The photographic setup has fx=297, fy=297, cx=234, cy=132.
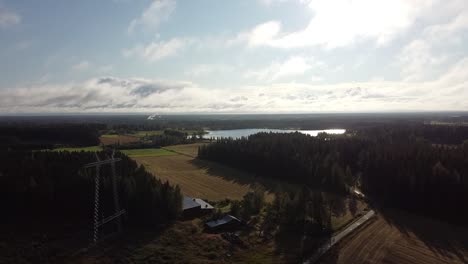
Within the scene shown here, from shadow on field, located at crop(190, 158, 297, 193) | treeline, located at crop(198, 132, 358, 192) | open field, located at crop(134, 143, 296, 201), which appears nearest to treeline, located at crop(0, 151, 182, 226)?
open field, located at crop(134, 143, 296, 201)

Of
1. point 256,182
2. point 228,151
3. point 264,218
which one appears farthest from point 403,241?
point 228,151

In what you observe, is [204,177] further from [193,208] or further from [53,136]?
[53,136]

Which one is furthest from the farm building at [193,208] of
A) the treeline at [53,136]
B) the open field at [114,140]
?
the treeline at [53,136]

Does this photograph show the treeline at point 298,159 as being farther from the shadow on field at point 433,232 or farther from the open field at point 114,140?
the open field at point 114,140

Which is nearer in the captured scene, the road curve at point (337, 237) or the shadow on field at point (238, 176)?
the road curve at point (337, 237)

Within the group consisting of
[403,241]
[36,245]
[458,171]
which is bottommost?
[403,241]

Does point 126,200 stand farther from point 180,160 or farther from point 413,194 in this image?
point 180,160

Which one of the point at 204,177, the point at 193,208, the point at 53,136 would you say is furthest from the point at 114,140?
the point at 193,208
